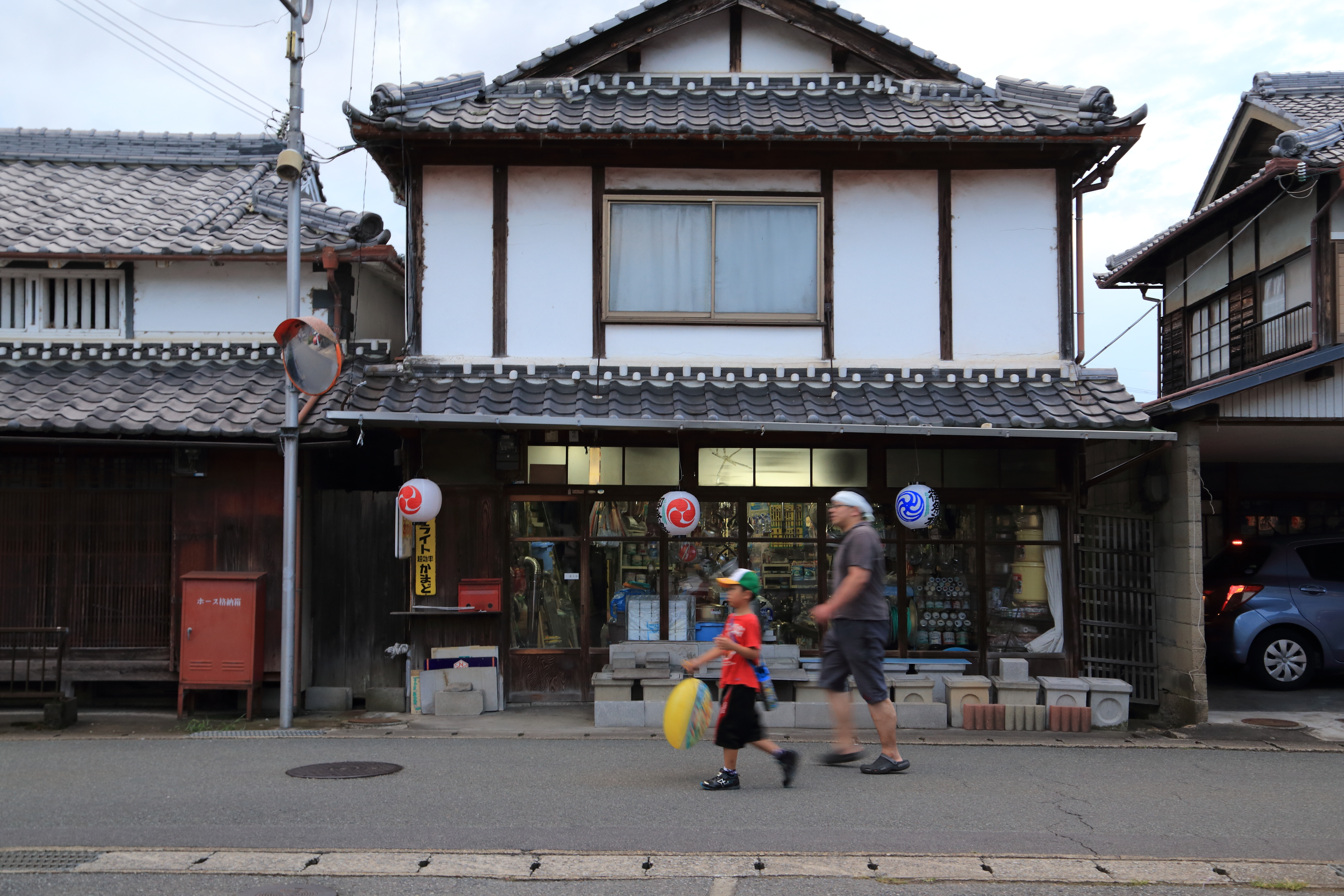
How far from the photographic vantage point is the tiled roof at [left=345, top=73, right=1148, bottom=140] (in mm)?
11211

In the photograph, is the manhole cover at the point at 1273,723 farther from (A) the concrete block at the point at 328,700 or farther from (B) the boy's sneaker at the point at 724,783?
(A) the concrete block at the point at 328,700

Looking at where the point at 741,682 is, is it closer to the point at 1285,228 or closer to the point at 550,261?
the point at 550,261

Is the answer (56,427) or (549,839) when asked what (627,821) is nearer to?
(549,839)

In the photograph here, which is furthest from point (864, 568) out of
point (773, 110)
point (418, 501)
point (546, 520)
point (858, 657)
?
point (773, 110)

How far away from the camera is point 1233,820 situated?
7.07 meters

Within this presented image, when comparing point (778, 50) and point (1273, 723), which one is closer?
point (1273, 723)

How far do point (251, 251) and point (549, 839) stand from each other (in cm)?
865

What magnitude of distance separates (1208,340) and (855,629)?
14397 millimetres

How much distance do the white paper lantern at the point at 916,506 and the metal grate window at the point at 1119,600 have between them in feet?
6.94

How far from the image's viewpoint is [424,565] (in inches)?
456

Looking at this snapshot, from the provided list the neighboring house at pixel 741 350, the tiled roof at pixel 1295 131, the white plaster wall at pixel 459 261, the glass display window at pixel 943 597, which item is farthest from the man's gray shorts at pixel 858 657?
the tiled roof at pixel 1295 131

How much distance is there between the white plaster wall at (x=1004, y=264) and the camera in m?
11.9

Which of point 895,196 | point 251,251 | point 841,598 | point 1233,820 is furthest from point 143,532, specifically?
point 1233,820

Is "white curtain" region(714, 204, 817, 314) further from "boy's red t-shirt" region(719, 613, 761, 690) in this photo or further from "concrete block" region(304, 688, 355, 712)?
"concrete block" region(304, 688, 355, 712)
